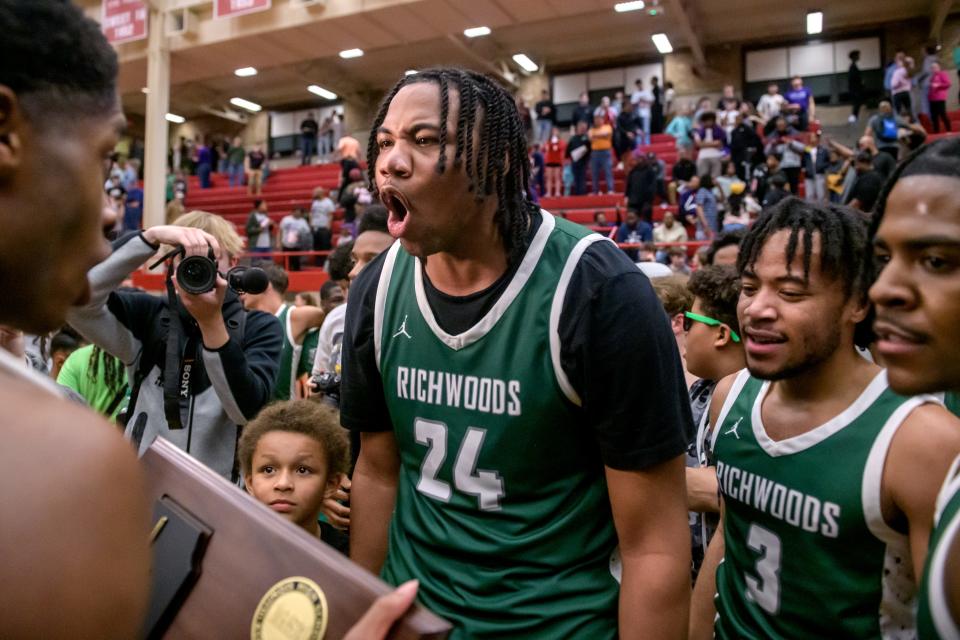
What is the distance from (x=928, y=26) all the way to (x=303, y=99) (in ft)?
53.9

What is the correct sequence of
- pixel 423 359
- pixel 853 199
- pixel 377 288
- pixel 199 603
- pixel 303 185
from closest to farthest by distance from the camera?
1. pixel 199 603
2. pixel 423 359
3. pixel 377 288
4. pixel 853 199
5. pixel 303 185

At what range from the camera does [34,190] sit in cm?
79

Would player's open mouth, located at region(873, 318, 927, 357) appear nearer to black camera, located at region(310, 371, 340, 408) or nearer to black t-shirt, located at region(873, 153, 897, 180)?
black camera, located at region(310, 371, 340, 408)

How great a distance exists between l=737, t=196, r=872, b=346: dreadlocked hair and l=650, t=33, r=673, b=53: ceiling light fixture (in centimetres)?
1650

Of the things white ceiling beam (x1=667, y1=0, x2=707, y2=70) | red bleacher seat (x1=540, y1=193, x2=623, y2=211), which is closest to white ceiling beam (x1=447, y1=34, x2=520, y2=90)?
white ceiling beam (x1=667, y1=0, x2=707, y2=70)

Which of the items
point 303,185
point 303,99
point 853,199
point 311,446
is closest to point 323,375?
point 311,446

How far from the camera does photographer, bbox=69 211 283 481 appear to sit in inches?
97.8

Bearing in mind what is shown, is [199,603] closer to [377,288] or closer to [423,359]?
[423,359]

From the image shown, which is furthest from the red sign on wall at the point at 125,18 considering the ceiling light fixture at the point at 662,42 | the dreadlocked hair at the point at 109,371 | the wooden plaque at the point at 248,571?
the wooden plaque at the point at 248,571

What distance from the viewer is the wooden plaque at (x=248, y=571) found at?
1.01m

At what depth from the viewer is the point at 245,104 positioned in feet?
75.5

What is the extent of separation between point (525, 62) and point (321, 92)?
618 cm

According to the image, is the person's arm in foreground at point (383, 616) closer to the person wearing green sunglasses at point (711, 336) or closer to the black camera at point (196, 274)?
the black camera at point (196, 274)

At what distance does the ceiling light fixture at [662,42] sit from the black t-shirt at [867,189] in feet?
32.2
